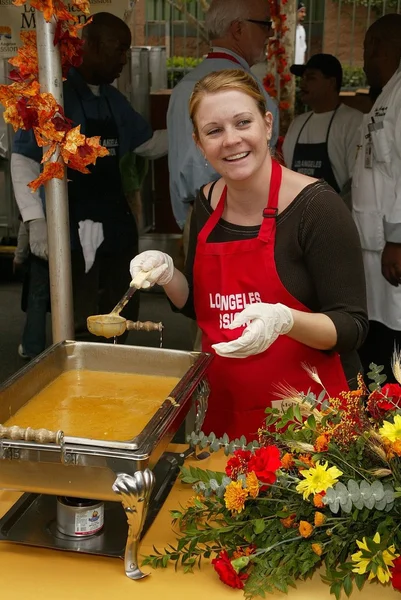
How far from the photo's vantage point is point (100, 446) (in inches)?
46.1

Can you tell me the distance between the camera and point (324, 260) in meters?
1.68

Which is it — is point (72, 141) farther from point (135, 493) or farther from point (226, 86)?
point (135, 493)

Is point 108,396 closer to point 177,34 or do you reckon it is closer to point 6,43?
point 6,43

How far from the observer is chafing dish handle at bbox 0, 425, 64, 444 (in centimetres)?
117

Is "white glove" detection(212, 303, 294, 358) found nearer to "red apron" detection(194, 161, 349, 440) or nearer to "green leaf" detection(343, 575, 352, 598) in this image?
"red apron" detection(194, 161, 349, 440)

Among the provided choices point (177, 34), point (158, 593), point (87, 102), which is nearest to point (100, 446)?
point (158, 593)

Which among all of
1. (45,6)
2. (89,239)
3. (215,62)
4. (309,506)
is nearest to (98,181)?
(89,239)

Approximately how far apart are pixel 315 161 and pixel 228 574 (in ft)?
9.50

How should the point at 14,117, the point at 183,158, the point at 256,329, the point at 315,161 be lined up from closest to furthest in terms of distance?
the point at 256,329, the point at 14,117, the point at 183,158, the point at 315,161

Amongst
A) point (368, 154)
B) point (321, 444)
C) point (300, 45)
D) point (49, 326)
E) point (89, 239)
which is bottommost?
point (49, 326)

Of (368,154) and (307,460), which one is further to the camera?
(368,154)

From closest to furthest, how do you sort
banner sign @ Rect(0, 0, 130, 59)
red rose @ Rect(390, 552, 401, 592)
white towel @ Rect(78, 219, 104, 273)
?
red rose @ Rect(390, 552, 401, 592) → white towel @ Rect(78, 219, 104, 273) → banner sign @ Rect(0, 0, 130, 59)

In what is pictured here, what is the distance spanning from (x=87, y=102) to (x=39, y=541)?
2.36m

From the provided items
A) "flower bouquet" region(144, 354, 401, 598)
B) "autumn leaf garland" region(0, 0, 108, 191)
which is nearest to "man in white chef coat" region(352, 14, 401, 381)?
"autumn leaf garland" region(0, 0, 108, 191)
